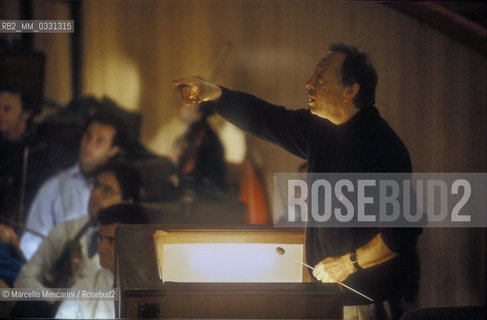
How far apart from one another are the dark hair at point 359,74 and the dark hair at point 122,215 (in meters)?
0.91

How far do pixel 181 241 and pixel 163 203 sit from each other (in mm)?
911

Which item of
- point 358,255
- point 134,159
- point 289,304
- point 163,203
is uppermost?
point 134,159

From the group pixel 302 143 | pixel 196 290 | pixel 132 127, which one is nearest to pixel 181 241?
pixel 196 290

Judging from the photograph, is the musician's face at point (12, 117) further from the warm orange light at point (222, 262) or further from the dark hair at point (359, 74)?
the dark hair at point (359, 74)

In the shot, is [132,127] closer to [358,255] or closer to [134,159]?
[134,159]

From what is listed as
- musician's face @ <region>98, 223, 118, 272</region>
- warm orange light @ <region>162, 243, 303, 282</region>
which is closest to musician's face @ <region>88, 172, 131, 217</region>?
musician's face @ <region>98, 223, 118, 272</region>

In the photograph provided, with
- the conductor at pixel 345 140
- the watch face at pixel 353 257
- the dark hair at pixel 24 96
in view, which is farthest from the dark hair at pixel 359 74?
the dark hair at pixel 24 96

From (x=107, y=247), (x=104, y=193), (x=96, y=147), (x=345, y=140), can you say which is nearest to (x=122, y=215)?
(x=107, y=247)

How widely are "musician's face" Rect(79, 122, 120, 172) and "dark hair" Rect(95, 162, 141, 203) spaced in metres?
0.03

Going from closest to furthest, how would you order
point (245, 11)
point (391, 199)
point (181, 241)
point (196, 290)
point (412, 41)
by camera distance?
point (196, 290), point (181, 241), point (391, 199), point (412, 41), point (245, 11)

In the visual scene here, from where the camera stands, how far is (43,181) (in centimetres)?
240

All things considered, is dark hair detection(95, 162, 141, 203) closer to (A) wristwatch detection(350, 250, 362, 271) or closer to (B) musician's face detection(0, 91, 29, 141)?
(B) musician's face detection(0, 91, 29, 141)

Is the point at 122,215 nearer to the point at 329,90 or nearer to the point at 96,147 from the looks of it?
the point at 96,147

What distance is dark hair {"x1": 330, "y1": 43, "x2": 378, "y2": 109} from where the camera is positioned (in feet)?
5.38
